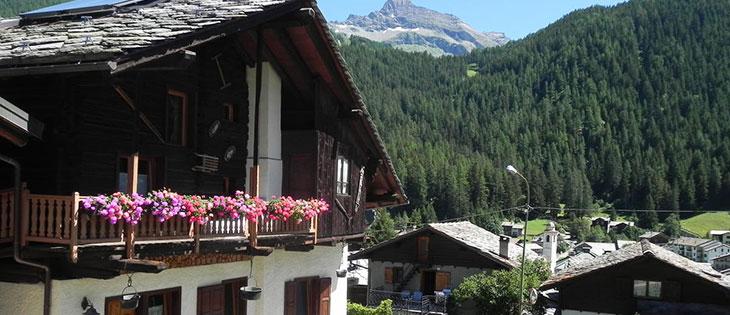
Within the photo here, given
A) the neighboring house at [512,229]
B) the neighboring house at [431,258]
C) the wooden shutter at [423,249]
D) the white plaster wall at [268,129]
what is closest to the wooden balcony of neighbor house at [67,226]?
the white plaster wall at [268,129]

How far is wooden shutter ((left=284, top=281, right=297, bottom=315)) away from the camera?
16109 millimetres

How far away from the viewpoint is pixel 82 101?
34.0ft

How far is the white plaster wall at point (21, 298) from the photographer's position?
404 inches

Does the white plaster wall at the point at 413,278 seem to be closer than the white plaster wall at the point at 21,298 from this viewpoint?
No

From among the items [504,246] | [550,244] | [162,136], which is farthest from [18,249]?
[550,244]

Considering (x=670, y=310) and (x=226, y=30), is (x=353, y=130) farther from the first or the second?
(x=670, y=310)

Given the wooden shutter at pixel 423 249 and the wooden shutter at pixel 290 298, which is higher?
the wooden shutter at pixel 290 298

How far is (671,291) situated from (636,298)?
4.87 ft

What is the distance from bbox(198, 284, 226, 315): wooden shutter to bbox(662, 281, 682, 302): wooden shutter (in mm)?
24869

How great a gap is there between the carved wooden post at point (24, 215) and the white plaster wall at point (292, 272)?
5.97 metres

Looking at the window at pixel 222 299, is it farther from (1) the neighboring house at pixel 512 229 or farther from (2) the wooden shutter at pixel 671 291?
(1) the neighboring house at pixel 512 229

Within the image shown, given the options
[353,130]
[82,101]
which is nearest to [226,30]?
[82,101]

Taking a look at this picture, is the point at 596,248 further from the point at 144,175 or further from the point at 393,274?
the point at 144,175

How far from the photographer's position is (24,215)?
9625 mm
